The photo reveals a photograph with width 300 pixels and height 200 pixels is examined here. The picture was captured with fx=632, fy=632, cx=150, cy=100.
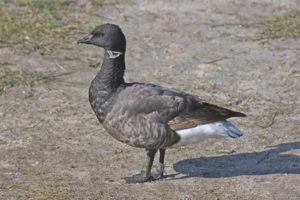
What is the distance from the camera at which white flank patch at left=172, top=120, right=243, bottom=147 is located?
760cm

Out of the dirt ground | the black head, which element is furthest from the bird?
the dirt ground

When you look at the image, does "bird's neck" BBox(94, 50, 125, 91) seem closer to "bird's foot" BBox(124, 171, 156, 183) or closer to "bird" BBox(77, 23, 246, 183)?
"bird" BBox(77, 23, 246, 183)

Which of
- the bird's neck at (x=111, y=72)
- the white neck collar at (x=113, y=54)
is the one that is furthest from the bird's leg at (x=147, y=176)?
the white neck collar at (x=113, y=54)

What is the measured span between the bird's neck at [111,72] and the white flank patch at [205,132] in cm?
100

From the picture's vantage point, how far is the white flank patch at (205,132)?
7602 mm

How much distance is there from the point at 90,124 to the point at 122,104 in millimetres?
1828

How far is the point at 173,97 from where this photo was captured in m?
7.73

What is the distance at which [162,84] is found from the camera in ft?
34.8

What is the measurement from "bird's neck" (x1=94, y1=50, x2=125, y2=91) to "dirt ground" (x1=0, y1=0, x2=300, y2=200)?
1075 mm

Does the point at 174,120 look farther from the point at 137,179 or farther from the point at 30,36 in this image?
the point at 30,36

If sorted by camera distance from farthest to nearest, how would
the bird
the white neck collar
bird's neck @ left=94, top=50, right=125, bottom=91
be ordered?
1. the white neck collar
2. bird's neck @ left=94, top=50, right=125, bottom=91
3. the bird

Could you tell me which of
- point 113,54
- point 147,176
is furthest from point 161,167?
point 113,54

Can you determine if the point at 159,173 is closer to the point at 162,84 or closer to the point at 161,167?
the point at 161,167

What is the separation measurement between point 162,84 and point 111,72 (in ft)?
9.35
